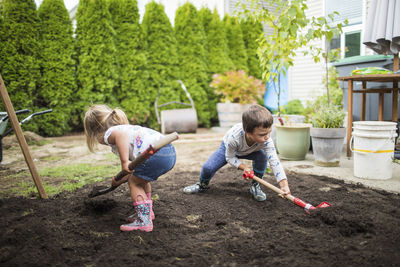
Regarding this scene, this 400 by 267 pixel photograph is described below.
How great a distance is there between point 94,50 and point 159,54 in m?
1.42

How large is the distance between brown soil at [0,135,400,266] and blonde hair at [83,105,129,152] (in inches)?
20.5

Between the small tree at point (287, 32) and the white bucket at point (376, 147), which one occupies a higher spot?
the small tree at point (287, 32)

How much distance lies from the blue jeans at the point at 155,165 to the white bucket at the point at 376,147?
6.50 feet

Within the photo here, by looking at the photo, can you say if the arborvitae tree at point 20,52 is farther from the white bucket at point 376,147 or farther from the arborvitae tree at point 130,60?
the white bucket at point 376,147

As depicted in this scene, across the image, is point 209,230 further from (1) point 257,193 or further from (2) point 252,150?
(2) point 252,150

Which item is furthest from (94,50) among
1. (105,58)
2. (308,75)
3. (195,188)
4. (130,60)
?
(308,75)

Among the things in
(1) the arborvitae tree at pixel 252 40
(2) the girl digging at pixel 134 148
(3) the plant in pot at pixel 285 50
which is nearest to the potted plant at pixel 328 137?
(3) the plant in pot at pixel 285 50

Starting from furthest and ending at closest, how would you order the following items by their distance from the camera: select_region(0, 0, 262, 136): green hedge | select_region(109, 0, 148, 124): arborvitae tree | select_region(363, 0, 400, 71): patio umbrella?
1. select_region(109, 0, 148, 124): arborvitae tree
2. select_region(0, 0, 262, 136): green hedge
3. select_region(363, 0, 400, 71): patio umbrella

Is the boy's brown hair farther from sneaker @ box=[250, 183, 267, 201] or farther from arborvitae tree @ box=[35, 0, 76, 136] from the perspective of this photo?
arborvitae tree @ box=[35, 0, 76, 136]

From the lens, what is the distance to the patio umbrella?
3.44 metres

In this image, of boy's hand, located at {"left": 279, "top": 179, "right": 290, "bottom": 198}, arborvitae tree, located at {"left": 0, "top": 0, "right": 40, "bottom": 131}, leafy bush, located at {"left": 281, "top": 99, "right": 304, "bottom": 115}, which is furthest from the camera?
leafy bush, located at {"left": 281, "top": 99, "right": 304, "bottom": 115}

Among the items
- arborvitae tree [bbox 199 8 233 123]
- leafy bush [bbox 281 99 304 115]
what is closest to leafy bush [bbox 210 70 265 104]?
arborvitae tree [bbox 199 8 233 123]

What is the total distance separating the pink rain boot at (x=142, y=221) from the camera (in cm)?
179

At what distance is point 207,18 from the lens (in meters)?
7.69
